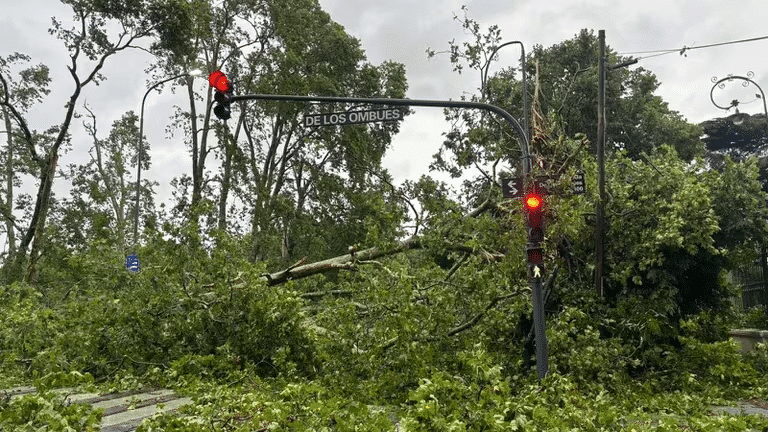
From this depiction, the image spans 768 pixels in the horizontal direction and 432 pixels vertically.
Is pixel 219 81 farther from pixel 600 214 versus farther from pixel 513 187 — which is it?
pixel 600 214

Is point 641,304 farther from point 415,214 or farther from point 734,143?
point 734,143

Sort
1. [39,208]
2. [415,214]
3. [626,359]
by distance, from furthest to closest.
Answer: [39,208], [415,214], [626,359]

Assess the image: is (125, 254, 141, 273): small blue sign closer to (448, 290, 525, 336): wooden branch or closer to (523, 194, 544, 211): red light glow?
(448, 290, 525, 336): wooden branch

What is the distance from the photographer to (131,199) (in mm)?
37594

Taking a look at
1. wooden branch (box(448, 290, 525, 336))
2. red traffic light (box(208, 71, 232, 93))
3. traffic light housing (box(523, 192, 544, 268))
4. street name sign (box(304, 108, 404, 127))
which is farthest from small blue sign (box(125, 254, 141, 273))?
traffic light housing (box(523, 192, 544, 268))

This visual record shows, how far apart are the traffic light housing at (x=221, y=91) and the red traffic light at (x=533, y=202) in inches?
168

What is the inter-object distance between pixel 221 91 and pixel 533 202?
446cm

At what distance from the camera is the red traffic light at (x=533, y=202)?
7.05m

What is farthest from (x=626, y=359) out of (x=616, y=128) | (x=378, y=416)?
(x=616, y=128)

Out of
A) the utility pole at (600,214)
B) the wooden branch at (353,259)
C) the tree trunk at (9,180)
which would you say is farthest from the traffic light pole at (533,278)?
the tree trunk at (9,180)

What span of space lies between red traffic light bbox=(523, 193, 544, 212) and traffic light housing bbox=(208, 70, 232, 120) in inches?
168

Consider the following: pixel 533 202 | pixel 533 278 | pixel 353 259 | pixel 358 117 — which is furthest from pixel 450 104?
pixel 353 259

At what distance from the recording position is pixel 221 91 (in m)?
8.19

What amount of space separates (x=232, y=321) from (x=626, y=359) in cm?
568
